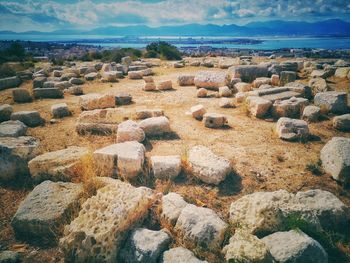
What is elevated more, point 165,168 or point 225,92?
point 225,92

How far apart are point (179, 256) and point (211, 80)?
9.45 metres

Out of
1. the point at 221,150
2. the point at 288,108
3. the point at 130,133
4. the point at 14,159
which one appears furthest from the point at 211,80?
the point at 14,159

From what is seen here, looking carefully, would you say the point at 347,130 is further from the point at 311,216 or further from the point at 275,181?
the point at 311,216

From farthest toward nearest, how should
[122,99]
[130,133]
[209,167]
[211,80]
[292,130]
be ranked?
[211,80] < [122,99] < [292,130] < [130,133] < [209,167]

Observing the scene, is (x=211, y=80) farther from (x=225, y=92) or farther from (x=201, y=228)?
(x=201, y=228)

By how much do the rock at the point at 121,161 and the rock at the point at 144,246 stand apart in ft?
5.27

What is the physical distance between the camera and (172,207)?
4.35 metres

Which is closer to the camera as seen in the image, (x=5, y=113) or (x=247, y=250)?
(x=247, y=250)

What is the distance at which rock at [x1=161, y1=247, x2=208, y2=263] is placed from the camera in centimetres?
337

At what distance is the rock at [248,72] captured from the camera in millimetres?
12836

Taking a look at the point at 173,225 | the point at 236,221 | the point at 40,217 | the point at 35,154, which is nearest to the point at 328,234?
the point at 236,221

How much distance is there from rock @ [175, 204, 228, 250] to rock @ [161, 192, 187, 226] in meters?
0.14

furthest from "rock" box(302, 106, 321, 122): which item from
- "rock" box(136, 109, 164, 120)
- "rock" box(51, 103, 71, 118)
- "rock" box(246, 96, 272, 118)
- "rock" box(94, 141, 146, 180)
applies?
"rock" box(51, 103, 71, 118)

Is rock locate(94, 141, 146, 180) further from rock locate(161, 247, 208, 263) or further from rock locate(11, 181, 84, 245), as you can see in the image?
rock locate(161, 247, 208, 263)
